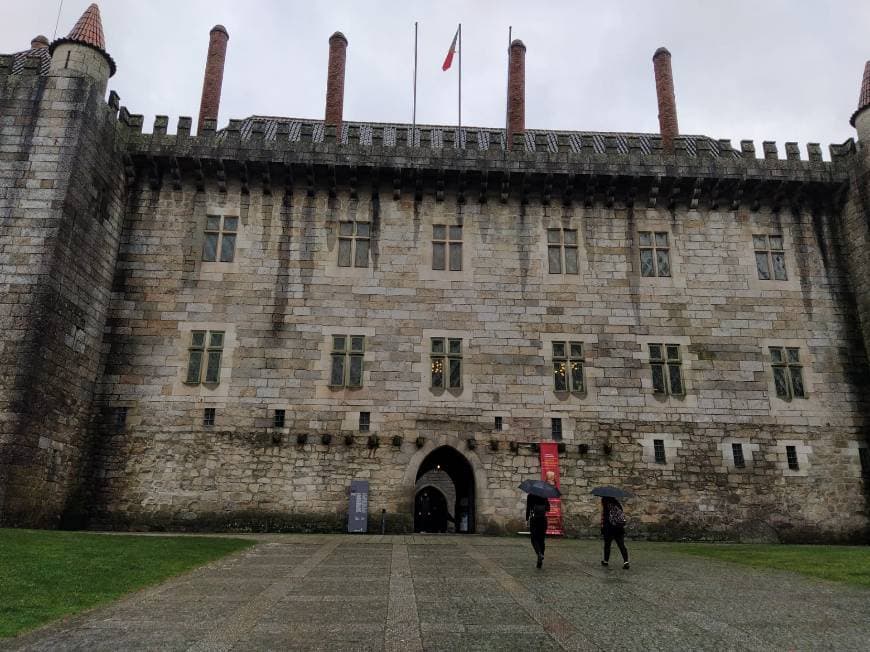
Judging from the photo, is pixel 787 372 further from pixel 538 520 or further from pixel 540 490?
pixel 538 520

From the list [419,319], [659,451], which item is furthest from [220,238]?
[659,451]

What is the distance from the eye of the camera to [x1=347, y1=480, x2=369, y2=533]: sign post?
62.4 ft

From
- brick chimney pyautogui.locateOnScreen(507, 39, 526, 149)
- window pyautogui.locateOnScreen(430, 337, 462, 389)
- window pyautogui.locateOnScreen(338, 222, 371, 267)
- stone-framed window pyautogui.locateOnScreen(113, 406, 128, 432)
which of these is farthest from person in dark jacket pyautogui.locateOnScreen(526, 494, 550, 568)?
brick chimney pyautogui.locateOnScreen(507, 39, 526, 149)

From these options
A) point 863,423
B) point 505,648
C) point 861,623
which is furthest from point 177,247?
point 863,423

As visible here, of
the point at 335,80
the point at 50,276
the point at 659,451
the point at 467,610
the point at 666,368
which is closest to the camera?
the point at 467,610

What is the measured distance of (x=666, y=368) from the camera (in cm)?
2133

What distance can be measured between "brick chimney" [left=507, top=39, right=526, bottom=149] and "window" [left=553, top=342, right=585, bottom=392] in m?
8.82

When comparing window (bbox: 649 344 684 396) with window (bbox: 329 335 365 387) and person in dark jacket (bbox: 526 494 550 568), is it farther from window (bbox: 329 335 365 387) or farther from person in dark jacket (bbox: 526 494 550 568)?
person in dark jacket (bbox: 526 494 550 568)

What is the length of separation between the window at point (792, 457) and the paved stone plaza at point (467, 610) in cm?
1073

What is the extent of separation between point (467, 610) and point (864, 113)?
25.6 meters

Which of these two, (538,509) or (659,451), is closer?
(538,509)

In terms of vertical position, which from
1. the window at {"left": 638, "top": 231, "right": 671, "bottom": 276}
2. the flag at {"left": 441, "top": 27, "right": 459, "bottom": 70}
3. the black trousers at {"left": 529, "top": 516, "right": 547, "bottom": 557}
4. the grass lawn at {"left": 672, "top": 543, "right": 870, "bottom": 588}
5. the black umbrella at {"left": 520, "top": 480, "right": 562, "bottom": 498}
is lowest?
the grass lawn at {"left": 672, "top": 543, "right": 870, "bottom": 588}

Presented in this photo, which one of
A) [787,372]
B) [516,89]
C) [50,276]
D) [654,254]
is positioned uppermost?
[516,89]

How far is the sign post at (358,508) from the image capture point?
1903 centimetres
